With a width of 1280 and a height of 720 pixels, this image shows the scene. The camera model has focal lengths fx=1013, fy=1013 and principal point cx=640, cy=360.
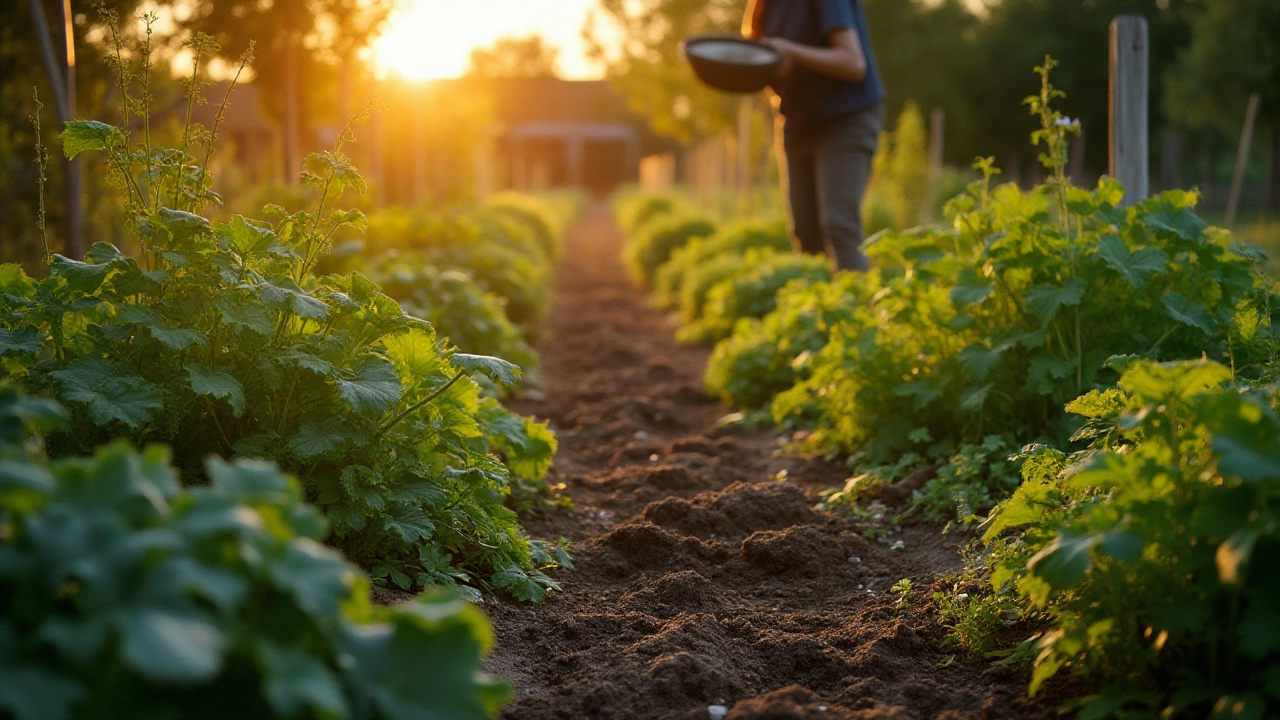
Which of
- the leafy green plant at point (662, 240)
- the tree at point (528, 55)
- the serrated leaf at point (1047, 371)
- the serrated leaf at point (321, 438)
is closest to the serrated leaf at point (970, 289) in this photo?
the serrated leaf at point (1047, 371)

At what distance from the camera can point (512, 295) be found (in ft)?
24.8

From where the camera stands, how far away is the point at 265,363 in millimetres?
2451

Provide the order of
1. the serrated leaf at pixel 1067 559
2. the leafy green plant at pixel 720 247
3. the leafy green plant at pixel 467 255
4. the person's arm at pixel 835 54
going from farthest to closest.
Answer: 1. the leafy green plant at pixel 720 247
2. the leafy green plant at pixel 467 255
3. the person's arm at pixel 835 54
4. the serrated leaf at pixel 1067 559

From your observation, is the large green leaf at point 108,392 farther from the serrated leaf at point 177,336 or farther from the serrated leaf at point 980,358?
the serrated leaf at point 980,358

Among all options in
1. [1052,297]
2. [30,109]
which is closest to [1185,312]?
[1052,297]

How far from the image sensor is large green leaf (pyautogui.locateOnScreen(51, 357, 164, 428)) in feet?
7.11

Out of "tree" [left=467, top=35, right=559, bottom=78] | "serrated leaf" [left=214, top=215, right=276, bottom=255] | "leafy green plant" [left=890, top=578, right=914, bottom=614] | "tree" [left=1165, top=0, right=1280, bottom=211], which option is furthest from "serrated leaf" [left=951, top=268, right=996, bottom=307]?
"tree" [left=467, top=35, right=559, bottom=78]

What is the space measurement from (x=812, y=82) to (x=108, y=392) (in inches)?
176

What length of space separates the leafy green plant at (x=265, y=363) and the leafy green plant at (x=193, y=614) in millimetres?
964

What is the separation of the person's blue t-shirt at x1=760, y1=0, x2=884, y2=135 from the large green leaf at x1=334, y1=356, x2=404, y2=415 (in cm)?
385

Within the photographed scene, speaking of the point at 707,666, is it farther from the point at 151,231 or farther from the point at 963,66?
the point at 963,66

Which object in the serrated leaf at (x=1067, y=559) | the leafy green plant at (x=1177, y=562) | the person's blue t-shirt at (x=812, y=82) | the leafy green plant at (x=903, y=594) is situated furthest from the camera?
the person's blue t-shirt at (x=812, y=82)

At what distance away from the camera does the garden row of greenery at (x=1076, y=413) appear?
1.71m

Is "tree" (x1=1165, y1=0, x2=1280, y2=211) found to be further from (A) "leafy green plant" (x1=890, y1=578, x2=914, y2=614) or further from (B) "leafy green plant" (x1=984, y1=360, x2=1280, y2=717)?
(B) "leafy green plant" (x1=984, y1=360, x2=1280, y2=717)
